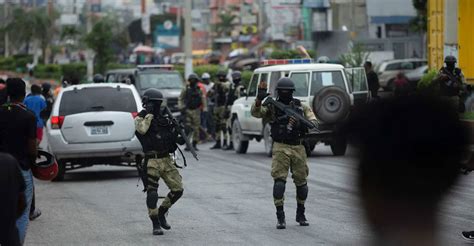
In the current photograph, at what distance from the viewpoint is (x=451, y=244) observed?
10.7 m

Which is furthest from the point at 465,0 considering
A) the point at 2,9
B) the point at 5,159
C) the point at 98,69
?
the point at 2,9

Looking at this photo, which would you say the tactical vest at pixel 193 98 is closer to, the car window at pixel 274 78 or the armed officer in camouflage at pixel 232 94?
the armed officer in camouflage at pixel 232 94

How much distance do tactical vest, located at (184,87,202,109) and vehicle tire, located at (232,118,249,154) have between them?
1.01 meters

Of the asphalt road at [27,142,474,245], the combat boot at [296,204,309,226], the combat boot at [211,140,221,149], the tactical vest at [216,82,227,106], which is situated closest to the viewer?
the asphalt road at [27,142,474,245]

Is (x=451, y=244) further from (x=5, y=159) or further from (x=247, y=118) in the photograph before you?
(x=247, y=118)

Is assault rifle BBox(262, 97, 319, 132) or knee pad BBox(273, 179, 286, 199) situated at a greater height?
assault rifle BBox(262, 97, 319, 132)

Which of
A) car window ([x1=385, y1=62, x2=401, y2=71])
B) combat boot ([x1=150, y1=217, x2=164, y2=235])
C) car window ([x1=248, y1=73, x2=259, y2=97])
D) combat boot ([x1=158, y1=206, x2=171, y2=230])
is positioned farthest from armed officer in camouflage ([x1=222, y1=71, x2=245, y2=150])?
car window ([x1=385, y1=62, x2=401, y2=71])

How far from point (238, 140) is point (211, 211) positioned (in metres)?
10.6

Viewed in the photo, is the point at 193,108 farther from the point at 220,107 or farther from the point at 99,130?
the point at 99,130

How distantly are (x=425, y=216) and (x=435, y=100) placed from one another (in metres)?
0.57

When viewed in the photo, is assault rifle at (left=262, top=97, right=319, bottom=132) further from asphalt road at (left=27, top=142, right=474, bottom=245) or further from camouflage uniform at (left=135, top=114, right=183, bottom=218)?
camouflage uniform at (left=135, top=114, right=183, bottom=218)

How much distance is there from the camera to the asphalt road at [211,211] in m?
11.8

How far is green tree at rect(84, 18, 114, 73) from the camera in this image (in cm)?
5756

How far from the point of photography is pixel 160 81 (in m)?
33.7
